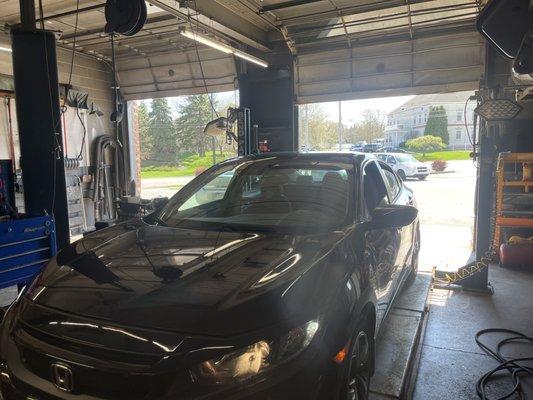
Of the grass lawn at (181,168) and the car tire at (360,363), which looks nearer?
the car tire at (360,363)

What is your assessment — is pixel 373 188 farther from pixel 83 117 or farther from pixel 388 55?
pixel 83 117

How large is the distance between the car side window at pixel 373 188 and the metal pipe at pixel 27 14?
347cm

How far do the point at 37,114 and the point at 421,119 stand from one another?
3543cm

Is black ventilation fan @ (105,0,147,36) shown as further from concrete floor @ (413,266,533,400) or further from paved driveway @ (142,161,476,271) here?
paved driveway @ (142,161,476,271)

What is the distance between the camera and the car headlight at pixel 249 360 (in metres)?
1.38

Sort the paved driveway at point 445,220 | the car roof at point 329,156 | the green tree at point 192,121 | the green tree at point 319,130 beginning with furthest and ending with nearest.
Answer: the green tree at point 192,121
the green tree at point 319,130
the paved driveway at point 445,220
the car roof at point 329,156

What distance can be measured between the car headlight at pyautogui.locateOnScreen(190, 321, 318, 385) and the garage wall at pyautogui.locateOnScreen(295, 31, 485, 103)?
22.3ft

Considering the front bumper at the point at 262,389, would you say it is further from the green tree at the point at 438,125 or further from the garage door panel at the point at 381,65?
the green tree at the point at 438,125

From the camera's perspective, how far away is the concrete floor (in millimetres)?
2678

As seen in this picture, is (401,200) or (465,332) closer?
(465,332)

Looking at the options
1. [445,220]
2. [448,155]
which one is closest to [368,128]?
[448,155]

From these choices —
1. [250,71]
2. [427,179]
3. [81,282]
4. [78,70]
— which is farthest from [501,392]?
[427,179]

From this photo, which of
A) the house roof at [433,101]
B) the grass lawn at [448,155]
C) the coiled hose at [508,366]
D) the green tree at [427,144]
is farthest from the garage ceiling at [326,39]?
the house roof at [433,101]

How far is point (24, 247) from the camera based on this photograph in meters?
3.57
